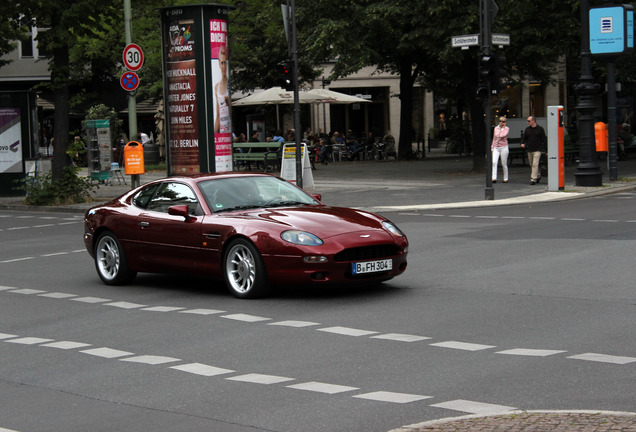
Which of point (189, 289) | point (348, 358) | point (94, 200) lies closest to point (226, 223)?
point (189, 289)

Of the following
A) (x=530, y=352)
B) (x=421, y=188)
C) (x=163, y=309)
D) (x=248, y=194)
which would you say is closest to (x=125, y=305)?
(x=163, y=309)

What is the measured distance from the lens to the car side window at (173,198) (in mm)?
12141

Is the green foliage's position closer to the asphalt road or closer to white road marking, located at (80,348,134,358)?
the asphalt road

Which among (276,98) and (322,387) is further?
(276,98)

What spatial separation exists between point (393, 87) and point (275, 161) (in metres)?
25.5

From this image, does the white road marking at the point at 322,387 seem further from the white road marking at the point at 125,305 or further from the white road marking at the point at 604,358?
the white road marking at the point at 125,305

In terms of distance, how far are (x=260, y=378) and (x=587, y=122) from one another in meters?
21.6

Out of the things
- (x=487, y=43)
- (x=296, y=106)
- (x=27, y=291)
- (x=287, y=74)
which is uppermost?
(x=487, y=43)

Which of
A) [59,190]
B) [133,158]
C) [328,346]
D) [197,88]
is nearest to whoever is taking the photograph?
[328,346]

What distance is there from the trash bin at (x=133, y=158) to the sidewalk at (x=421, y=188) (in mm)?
1208

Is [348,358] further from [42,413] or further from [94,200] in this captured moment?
[94,200]

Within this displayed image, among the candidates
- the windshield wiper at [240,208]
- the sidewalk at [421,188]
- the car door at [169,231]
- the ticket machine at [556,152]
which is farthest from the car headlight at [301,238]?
the ticket machine at [556,152]

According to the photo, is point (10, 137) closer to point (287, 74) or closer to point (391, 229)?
point (287, 74)

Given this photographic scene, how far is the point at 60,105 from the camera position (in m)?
28.3
